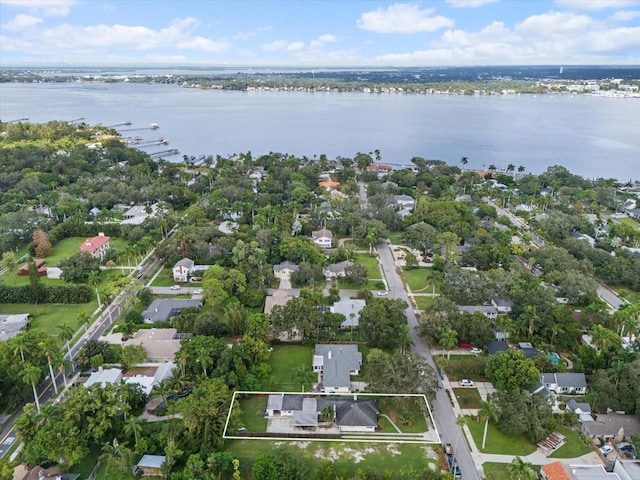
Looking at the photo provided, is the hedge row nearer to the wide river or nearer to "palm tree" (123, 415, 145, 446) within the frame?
"palm tree" (123, 415, 145, 446)

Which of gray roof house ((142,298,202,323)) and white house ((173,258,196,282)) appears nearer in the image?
gray roof house ((142,298,202,323))

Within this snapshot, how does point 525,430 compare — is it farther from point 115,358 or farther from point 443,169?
point 443,169

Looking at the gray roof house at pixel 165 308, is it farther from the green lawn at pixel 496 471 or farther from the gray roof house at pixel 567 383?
the gray roof house at pixel 567 383

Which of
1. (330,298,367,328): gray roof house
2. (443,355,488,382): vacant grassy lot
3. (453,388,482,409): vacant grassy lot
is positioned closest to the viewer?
(453,388,482,409): vacant grassy lot

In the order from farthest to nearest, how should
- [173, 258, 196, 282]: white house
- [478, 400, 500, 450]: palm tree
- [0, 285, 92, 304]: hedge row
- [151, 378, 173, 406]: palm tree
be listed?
[173, 258, 196, 282]: white house < [0, 285, 92, 304]: hedge row < [151, 378, 173, 406]: palm tree < [478, 400, 500, 450]: palm tree

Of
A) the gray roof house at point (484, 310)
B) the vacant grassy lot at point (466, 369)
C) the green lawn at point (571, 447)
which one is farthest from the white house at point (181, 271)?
the green lawn at point (571, 447)

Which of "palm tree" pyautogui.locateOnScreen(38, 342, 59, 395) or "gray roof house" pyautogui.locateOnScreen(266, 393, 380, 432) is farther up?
"palm tree" pyautogui.locateOnScreen(38, 342, 59, 395)

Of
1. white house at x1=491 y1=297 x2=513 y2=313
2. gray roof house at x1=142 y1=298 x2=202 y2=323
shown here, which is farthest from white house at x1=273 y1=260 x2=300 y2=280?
white house at x1=491 y1=297 x2=513 y2=313
